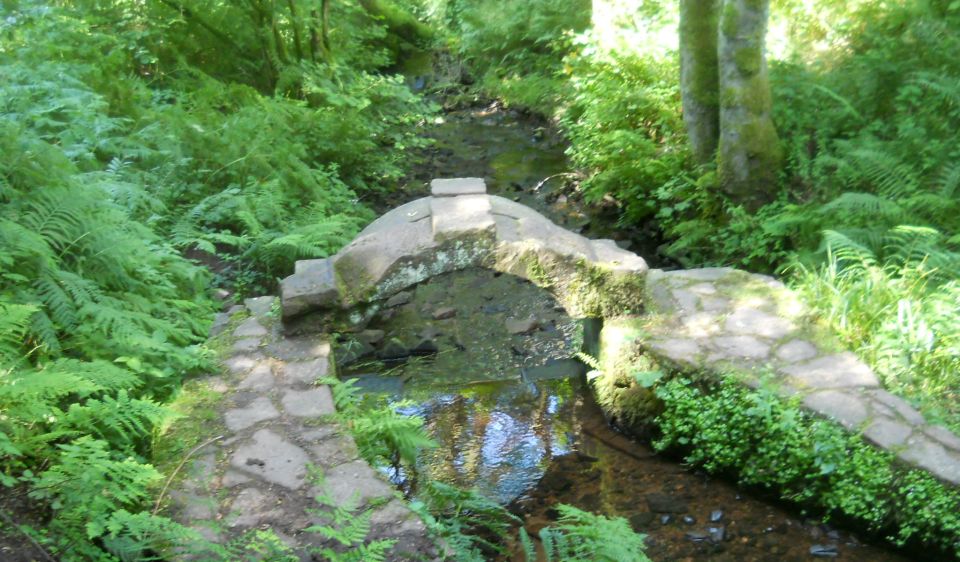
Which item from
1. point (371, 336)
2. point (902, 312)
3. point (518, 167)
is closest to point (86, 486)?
point (371, 336)

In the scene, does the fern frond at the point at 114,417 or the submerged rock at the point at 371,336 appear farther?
the submerged rock at the point at 371,336

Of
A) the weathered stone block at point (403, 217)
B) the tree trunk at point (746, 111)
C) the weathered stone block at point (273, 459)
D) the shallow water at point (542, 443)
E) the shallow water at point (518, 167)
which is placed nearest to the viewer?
the weathered stone block at point (273, 459)

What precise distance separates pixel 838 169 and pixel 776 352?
279 centimetres

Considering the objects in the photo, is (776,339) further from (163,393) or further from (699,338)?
(163,393)

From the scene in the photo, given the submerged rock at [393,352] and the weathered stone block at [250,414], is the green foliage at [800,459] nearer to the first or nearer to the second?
the weathered stone block at [250,414]

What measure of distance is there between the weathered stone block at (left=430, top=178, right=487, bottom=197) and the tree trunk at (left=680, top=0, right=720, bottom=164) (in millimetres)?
3507

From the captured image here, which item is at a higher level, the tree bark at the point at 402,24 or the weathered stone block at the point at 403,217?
the tree bark at the point at 402,24

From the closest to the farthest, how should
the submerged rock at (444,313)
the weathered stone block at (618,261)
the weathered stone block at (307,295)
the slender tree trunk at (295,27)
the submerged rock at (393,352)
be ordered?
1. the weathered stone block at (307,295)
2. the weathered stone block at (618,261)
3. the submerged rock at (393,352)
4. the submerged rock at (444,313)
5. the slender tree trunk at (295,27)

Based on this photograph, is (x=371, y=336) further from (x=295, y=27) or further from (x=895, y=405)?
(x=295, y=27)

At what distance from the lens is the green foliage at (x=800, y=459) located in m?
4.59

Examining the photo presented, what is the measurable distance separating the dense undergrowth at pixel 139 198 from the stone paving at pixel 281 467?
10.2 inches

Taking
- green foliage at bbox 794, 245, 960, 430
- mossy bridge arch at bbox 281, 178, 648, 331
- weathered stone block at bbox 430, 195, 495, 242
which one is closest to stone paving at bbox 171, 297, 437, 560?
mossy bridge arch at bbox 281, 178, 648, 331

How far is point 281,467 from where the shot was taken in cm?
445

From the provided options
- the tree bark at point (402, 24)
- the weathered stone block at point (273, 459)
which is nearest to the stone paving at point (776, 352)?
the weathered stone block at point (273, 459)
